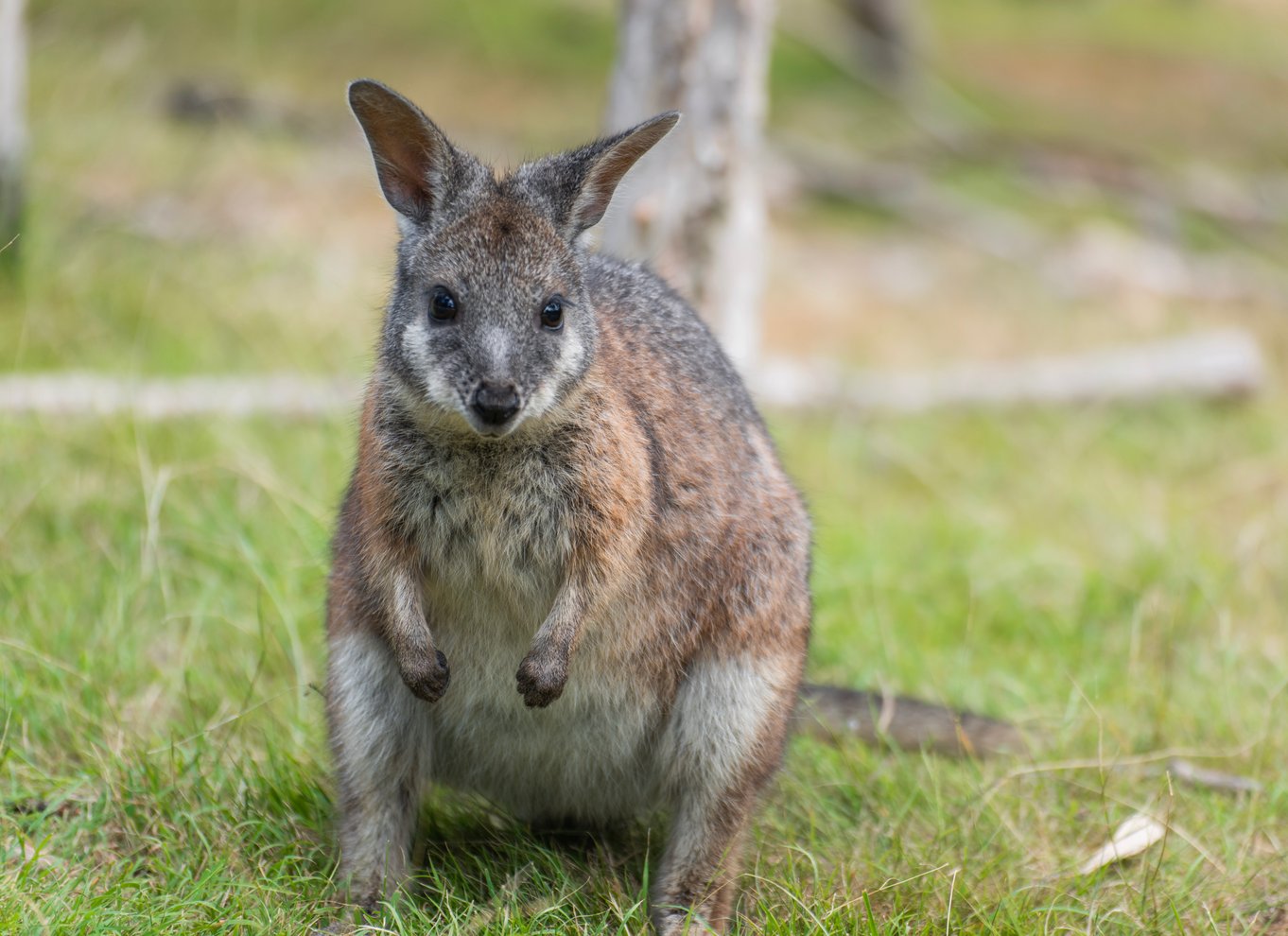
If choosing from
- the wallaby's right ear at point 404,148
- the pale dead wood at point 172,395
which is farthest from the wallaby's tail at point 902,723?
A: the pale dead wood at point 172,395

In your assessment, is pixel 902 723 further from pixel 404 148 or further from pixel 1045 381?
pixel 1045 381

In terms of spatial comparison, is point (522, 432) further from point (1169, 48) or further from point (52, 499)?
point (1169, 48)

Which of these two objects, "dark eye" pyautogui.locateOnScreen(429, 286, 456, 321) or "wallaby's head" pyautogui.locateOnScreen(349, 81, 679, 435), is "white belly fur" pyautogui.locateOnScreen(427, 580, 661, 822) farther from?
"dark eye" pyautogui.locateOnScreen(429, 286, 456, 321)

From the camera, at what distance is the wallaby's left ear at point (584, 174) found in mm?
3141

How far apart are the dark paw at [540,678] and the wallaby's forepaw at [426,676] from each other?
0.60 feet

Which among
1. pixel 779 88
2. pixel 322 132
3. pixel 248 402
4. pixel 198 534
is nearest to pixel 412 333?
pixel 198 534

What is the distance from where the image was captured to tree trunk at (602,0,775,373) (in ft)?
17.7

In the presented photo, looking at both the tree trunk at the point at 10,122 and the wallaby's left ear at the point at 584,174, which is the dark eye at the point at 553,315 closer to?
the wallaby's left ear at the point at 584,174

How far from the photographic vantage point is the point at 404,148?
313 centimetres

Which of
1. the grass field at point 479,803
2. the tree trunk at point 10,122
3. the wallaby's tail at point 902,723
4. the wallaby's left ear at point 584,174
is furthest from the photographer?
the tree trunk at point 10,122

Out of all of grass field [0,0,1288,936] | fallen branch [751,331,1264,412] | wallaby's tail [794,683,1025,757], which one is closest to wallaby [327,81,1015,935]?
grass field [0,0,1288,936]

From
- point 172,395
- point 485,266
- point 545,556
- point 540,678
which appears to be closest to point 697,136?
point 172,395

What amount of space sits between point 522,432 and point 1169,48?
639 inches

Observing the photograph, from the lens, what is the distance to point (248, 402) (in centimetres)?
588
